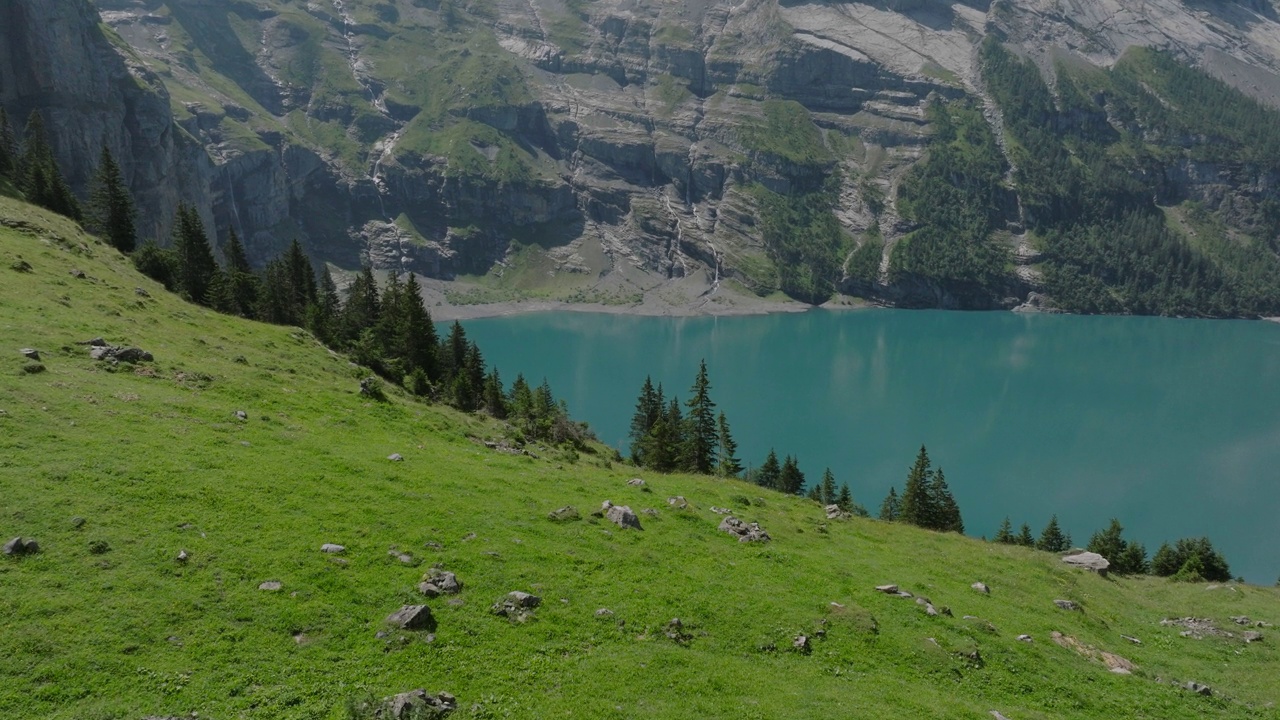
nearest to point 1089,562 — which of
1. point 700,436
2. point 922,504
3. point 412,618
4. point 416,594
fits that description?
point 922,504

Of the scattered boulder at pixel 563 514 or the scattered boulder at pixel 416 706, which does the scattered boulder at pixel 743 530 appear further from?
the scattered boulder at pixel 416 706

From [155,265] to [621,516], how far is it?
59.6 metres

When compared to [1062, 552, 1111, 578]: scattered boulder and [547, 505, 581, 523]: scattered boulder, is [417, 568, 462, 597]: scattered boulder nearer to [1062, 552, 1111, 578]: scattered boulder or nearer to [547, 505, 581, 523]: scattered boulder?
[547, 505, 581, 523]: scattered boulder

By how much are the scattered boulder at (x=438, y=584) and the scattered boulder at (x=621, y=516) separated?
8031mm

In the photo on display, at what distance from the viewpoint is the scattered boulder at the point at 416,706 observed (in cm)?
1359

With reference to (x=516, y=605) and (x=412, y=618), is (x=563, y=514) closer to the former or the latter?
(x=516, y=605)

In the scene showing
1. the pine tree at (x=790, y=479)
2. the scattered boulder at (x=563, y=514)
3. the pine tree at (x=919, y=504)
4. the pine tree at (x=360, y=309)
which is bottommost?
the pine tree at (x=790, y=479)

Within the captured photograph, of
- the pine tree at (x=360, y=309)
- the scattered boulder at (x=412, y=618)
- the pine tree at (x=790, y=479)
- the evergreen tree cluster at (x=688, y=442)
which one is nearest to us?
the scattered boulder at (x=412, y=618)

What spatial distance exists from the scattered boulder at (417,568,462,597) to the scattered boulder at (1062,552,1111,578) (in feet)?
127

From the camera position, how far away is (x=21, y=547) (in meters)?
15.8

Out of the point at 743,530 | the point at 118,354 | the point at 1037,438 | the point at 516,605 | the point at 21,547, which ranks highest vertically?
the point at 118,354

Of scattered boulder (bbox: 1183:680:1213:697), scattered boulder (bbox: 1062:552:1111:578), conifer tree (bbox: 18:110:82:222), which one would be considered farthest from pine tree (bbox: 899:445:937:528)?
conifer tree (bbox: 18:110:82:222)

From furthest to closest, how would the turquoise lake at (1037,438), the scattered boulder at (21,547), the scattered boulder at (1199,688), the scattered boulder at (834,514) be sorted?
the turquoise lake at (1037,438) → the scattered boulder at (834,514) → the scattered boulder at (1199,688) → the scattered boulder at (21,547)

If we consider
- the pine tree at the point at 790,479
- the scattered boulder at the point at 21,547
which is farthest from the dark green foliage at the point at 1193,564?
the scattered boulder at the point at 21,547
